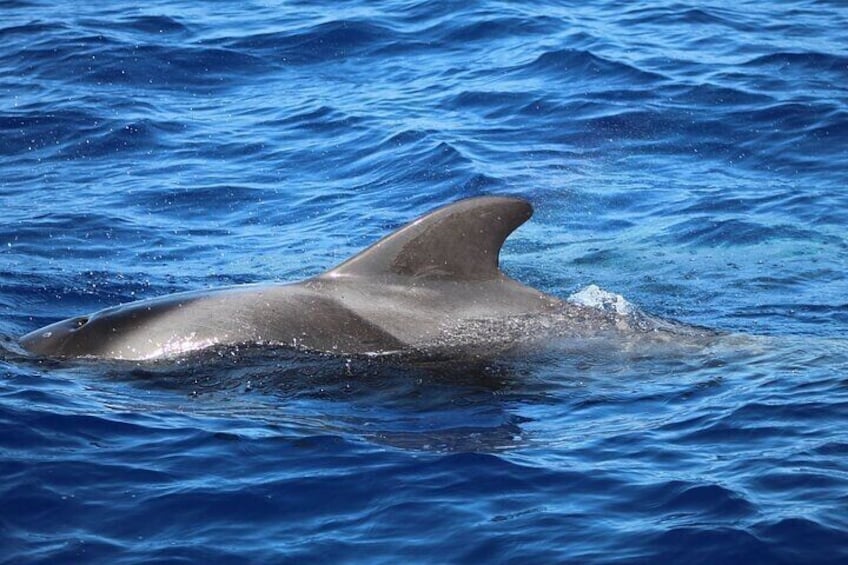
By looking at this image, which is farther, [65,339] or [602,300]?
[602,300]

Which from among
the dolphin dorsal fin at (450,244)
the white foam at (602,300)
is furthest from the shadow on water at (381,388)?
the white foam at (602,300)

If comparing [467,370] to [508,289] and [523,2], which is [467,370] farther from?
[523,2]

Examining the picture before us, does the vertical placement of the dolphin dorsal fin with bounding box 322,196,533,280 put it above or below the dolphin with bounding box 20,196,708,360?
above

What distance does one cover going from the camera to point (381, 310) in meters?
9.80

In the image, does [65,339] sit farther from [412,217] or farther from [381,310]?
[412,217]

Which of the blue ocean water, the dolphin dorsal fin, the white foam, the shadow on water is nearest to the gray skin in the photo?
the dolphin dorsal fin

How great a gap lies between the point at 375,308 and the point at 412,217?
5.43 meters

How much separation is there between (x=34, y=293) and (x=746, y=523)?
7470 mm

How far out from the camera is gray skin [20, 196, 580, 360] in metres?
9.70

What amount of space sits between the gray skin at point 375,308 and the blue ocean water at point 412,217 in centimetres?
26

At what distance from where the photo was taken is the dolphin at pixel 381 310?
31.8ft

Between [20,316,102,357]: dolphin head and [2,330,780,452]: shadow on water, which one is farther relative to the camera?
[20,316,102,357]: dolphin head

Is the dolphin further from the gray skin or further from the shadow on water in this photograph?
the shadow on water

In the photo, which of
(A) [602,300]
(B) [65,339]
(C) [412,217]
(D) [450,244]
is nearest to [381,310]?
(D) [450,244]
